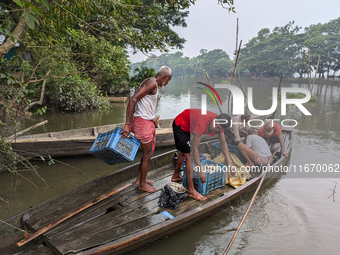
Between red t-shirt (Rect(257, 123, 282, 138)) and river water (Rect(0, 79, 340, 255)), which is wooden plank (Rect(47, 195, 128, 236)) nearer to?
river water (Rect(0, 79, 340, 255))

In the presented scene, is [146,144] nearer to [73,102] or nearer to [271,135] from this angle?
[271,135]

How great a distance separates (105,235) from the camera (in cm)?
246

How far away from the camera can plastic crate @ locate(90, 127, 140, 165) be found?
9.83 feet

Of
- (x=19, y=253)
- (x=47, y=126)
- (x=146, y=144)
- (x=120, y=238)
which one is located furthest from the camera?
(x=47, y=126)

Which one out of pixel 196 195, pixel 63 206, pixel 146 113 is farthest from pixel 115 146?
pixel 196 195

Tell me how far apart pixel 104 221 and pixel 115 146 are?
0.87 meters

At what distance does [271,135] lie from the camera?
4781 mm

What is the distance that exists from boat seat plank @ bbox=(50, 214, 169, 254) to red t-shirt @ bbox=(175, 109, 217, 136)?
1166 mm

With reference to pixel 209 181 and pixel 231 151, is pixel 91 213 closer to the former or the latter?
pixel 209 181

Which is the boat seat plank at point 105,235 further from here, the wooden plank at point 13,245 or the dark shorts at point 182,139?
the dark shorts at point 182,139

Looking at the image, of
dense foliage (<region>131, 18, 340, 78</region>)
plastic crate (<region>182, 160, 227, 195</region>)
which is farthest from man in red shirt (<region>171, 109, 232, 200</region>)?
dense foliage (<region>131, 18, 340, 78</region>)

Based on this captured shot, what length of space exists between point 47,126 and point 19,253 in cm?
719

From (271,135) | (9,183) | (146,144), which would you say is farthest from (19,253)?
(271,135)

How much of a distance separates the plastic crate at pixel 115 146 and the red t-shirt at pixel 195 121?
0.69m
